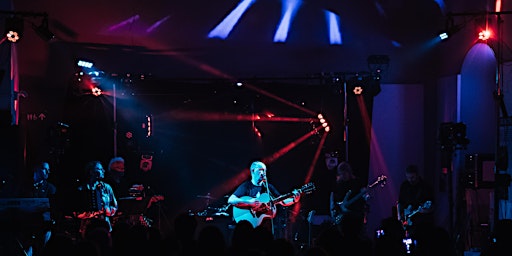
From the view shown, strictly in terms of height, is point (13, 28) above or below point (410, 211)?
above

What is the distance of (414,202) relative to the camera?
1041 cm

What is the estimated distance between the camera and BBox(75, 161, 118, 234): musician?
31.1ft

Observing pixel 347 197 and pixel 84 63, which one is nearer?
pixel 347 197

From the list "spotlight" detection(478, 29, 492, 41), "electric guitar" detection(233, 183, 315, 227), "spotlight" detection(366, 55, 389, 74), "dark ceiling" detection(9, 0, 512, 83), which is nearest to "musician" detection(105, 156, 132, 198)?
"electric guitar" detection(233, 183, 315, 227)

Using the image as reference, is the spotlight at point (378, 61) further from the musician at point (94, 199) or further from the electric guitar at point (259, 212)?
the musician at point (94, 199)

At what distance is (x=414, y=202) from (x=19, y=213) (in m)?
5.70

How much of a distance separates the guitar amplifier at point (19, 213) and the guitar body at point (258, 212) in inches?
141

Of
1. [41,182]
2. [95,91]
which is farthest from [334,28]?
[41,182]

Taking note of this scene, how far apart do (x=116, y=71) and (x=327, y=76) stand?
385 cm

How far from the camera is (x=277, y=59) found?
517 inches

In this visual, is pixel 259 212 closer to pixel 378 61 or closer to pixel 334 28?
pixel 378 61

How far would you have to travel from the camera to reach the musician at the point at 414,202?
403 inches

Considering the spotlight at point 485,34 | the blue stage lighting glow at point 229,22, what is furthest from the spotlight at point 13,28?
the spotlight at point 485,34

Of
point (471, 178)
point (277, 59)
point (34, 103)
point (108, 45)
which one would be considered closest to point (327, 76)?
point (277, 59)
